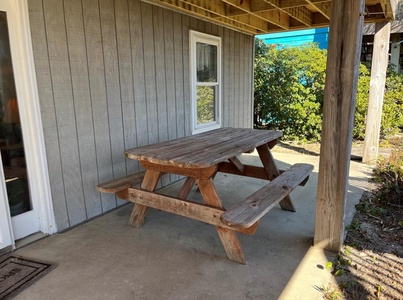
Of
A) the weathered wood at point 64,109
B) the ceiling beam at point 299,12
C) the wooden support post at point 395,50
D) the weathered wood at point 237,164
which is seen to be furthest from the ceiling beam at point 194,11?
the wooden support post at point 395,50

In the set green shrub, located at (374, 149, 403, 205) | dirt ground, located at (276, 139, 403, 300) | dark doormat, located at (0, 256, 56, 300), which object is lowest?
dirt ground, located at (276, 139, 403, 300)

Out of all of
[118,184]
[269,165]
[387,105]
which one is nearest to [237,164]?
[269,165]

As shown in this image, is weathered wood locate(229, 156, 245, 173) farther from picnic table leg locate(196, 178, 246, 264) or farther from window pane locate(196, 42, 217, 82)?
window pane locate(196, 42, 217, 82)

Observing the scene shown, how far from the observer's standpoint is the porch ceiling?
3.65 meters

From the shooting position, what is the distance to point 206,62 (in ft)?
14.9

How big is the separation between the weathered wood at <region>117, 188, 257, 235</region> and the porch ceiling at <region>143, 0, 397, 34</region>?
2188 millimetres

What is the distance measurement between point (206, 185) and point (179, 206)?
0.95 feet

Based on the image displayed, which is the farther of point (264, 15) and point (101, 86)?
point (264, 15)

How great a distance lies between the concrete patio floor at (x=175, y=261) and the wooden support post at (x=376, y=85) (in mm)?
2248

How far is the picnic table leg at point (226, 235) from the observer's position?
219cm

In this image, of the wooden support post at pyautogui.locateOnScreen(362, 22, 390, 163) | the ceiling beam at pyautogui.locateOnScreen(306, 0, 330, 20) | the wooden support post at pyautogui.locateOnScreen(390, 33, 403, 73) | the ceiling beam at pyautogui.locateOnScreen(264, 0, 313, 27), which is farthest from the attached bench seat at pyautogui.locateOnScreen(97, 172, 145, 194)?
the wooden support post at pyautogui.locateOnScreen(390, 33, 403, 73)

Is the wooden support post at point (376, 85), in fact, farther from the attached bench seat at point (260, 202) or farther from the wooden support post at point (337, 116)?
the wooden support post at point (337, 116)

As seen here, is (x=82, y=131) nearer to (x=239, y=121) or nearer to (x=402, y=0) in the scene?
(x=239, y=121)

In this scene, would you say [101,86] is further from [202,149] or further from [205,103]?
[205,103]
